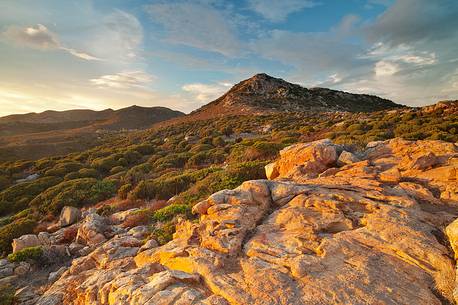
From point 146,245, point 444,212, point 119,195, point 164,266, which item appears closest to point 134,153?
point 119,195

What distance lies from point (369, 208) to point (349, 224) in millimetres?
718

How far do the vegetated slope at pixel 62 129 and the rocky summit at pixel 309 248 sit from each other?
151 feet

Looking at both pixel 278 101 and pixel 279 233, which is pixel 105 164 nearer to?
pixel 279 233

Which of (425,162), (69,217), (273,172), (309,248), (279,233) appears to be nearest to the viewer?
(309,248)

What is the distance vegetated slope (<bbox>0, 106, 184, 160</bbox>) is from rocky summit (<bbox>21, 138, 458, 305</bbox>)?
151ft

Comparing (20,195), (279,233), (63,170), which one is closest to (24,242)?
(279,233)

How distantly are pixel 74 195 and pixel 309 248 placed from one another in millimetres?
15193

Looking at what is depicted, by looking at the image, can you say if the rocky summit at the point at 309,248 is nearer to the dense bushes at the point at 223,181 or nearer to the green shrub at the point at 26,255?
the green shrub at the point at 26,255

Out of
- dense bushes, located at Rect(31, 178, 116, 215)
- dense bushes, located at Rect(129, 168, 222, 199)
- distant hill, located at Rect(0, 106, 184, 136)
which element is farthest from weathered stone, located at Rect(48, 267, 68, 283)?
distant hill, located at Rect(0, 106, 184, 136)

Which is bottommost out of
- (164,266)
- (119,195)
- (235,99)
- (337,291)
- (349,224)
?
(119,195)

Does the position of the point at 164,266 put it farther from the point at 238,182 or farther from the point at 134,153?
the point at 134,153

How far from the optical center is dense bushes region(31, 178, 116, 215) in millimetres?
16094

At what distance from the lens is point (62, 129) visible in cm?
9994

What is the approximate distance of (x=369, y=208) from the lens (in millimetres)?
6543
